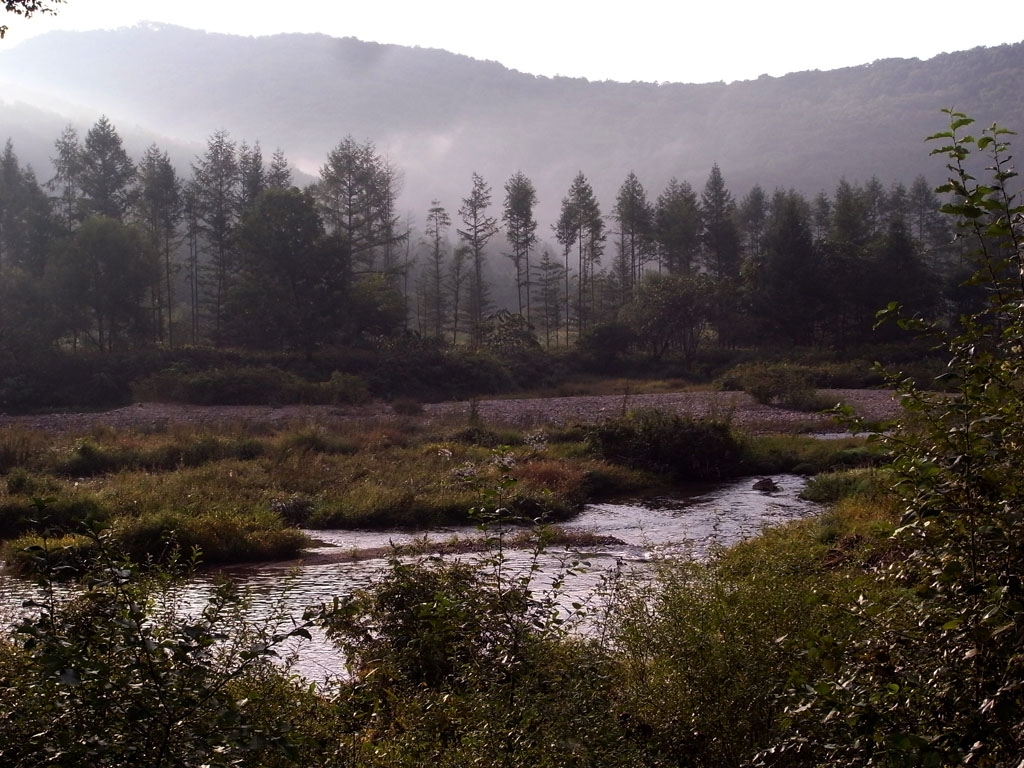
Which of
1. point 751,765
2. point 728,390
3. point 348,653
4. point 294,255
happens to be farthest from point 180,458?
point 294,255

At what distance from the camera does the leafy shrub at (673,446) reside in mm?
25688

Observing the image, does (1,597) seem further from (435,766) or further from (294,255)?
(294,255)

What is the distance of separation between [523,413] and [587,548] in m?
19.2

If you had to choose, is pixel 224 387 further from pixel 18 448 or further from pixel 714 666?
pixel 714 666

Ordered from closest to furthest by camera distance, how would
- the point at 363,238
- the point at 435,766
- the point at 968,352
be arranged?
the point at 968,352, the point at 435,766, the point at 363,238

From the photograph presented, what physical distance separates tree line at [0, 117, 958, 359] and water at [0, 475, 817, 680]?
121ft

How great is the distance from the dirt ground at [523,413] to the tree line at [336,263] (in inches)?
595

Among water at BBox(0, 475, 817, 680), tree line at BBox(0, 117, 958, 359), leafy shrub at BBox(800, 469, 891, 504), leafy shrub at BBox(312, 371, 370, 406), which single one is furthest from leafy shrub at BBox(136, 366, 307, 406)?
leafy shrub at BBox(800, 469, 891, 504)

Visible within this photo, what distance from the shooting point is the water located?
10891 millimetres

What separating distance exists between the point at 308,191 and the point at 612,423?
131 ft

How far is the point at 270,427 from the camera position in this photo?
102 feet

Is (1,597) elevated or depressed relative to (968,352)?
depressed

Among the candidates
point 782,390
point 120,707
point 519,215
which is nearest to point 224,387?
point 782,390

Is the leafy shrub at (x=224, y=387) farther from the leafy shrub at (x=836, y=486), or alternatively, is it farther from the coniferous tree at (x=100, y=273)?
the leafy shrub at (x=836, y=486)
